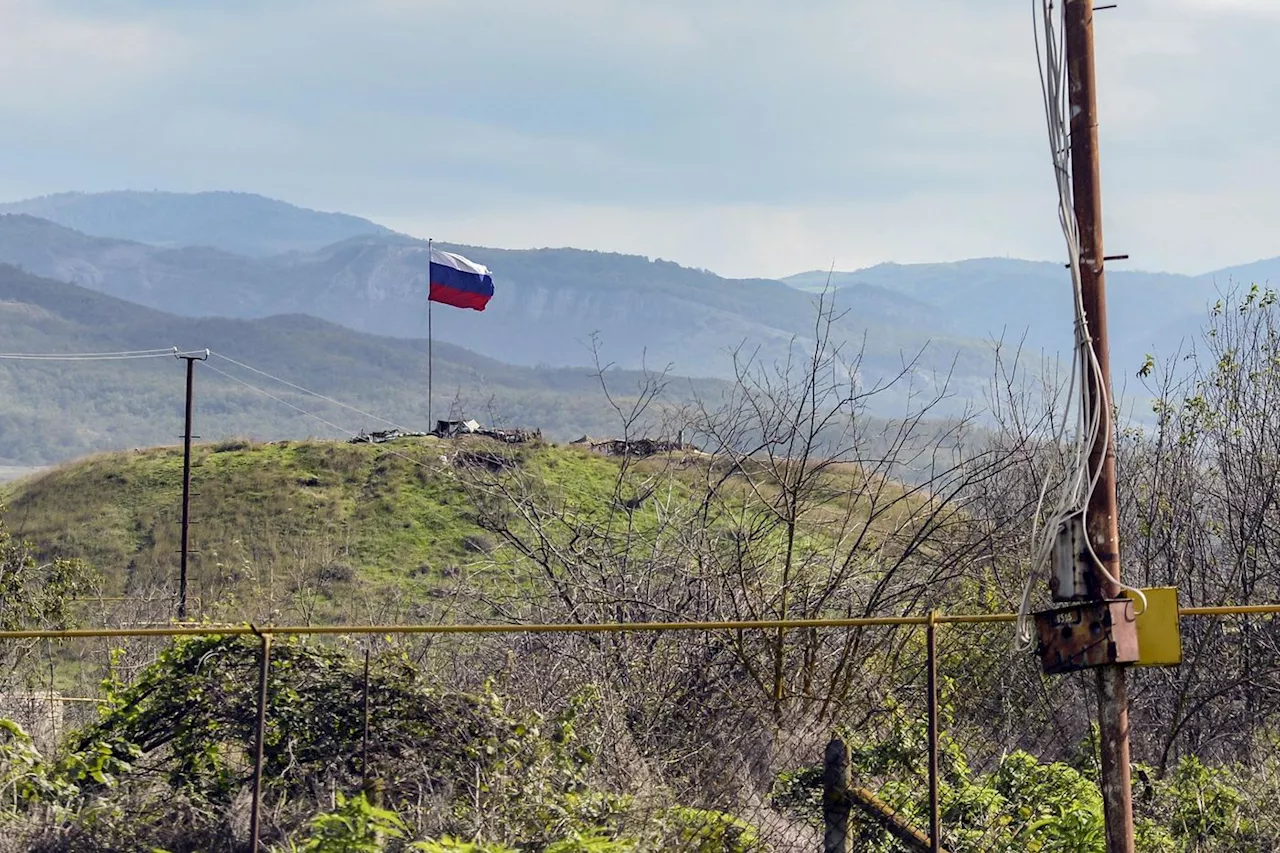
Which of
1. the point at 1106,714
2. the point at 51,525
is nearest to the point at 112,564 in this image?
the point at 51,525

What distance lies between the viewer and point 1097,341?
5.41 meters

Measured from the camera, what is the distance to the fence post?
6582 mm

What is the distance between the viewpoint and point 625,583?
11930mm

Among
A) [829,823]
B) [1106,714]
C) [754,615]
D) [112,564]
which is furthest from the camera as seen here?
[112,564]

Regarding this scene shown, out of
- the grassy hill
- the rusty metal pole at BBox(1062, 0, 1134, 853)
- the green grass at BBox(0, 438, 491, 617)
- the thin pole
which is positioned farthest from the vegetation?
the green grass at BBox(0, 438, 491, 617)

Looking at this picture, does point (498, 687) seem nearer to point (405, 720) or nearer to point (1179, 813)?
point (405, 720)

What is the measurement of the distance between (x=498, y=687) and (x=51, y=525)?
180 ft

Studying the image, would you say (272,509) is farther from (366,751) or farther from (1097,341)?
(1097,341)

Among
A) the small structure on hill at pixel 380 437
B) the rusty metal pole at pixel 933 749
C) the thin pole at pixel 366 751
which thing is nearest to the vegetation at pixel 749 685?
the thin pole at pixel 366 751

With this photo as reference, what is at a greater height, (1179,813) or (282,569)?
(1179,813)

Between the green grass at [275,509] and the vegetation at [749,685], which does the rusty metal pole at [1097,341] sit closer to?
the vegetation at [749,685]

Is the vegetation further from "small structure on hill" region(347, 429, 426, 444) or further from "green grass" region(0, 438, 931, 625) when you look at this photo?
"small structure on hill" region(347, 429, 426, 444)

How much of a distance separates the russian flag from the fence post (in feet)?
126

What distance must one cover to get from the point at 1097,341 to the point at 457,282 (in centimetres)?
4095
